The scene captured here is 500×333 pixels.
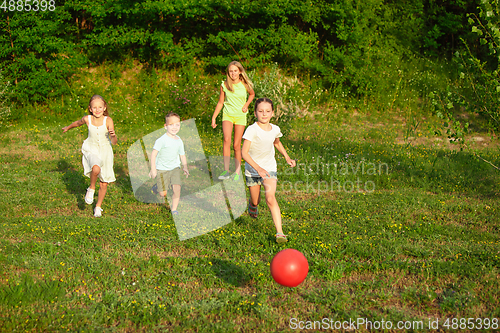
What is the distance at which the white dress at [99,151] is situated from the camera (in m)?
6.49

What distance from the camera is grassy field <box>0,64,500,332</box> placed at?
401 cm

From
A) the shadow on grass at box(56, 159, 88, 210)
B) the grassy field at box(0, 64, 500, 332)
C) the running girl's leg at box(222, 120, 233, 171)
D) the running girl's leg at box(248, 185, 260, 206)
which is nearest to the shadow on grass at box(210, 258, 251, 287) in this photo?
the grassy field at box(0, 64, 500, 332)

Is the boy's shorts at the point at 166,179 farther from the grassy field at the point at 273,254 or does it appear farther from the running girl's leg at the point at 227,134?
the running girl's leg at the point at 227,134

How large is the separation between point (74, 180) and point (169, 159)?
2.93 metres

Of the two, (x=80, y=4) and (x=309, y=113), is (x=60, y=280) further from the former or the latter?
(x=80, y=4)

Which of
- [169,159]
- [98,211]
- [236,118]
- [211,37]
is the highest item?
[211,37]

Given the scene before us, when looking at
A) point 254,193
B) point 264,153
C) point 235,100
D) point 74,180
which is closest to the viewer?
point 264,153

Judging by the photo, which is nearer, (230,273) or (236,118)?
(230,273)

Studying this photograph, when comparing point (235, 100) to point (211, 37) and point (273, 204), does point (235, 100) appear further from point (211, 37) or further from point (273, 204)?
point (211, 37)

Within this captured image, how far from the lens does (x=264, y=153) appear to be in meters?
5.81

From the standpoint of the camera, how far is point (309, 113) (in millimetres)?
14383

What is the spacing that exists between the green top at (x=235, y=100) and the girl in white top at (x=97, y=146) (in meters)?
2.45

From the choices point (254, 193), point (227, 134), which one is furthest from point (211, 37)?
point (254, 193)

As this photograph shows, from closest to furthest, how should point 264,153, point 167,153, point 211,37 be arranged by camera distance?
point 264,153
point 167,153
point 211,37
